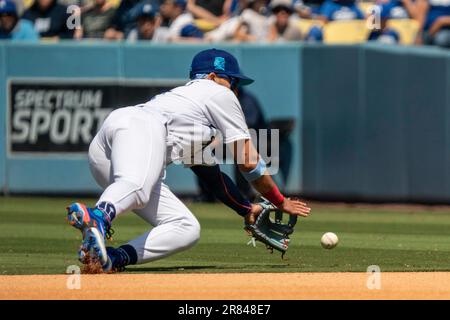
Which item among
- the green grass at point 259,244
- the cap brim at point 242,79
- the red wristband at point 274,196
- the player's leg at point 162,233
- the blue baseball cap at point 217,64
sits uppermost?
the blue baseball cap at point 217,64

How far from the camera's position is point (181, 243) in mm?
8188

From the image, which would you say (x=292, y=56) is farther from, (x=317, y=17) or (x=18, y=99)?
(x=18, y=99)

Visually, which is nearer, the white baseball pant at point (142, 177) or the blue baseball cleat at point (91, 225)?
the blue baseball cleat at point (91, 225)

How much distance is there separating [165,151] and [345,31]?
33.3 ft

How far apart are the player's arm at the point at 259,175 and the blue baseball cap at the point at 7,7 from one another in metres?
10.2

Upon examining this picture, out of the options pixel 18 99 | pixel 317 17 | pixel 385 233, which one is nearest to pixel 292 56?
pixel 317 17

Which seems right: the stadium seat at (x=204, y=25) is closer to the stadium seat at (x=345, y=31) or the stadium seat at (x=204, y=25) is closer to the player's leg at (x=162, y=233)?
the stadium seat at (x=345, y=31)

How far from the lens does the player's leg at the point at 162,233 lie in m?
8.18

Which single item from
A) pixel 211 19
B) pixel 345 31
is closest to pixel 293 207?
pixel 345 31

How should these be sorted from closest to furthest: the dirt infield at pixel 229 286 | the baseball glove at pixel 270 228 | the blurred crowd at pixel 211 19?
the dirt infield at pixel 229 286 → the baseball glove at pixel 270 228 → the blurred crowd at pixel 211 19

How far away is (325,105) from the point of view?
1695cm

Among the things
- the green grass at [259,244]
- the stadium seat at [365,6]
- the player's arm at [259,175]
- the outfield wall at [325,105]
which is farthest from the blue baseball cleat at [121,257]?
the stadium seat at [365,6]

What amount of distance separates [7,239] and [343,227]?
3.81 m

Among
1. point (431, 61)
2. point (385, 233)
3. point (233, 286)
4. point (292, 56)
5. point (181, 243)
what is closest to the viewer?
Result: point (233, 286)
